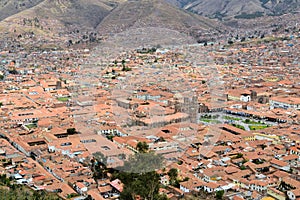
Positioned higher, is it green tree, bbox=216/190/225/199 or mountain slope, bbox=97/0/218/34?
mountain slope, bbox=97/0/218/34

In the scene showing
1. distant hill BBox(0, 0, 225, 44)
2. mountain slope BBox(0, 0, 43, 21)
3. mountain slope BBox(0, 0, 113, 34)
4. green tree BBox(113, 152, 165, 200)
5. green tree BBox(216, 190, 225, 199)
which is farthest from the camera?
mountain slope BBox(0, 0, 43, 21)

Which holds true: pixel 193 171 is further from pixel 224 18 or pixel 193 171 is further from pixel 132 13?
pixel 224 18

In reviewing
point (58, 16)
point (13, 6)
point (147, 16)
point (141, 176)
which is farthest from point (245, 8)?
point (141, 176)

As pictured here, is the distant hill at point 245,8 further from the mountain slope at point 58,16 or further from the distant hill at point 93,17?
the mountain slope at point 58,16

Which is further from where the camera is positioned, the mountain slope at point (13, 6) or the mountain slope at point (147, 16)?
the mountain slope at point (13, 6)

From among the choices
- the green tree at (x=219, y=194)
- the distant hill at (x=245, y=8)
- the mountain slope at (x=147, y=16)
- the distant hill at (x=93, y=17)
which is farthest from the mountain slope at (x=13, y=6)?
the green tree at (x=219, y=194)

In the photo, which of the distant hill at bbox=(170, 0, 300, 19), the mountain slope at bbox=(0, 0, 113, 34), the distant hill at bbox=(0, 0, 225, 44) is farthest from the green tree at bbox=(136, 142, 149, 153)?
the distant hill at bbox=(170, 0, 300, 19)

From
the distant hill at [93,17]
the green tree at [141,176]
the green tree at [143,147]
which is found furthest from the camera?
the distant hill at [93,17]

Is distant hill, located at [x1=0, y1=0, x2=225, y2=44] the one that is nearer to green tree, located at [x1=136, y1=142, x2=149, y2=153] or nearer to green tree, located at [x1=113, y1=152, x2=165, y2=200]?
green tree, located at [x1=113, y1=152, x2=165, y2=200]

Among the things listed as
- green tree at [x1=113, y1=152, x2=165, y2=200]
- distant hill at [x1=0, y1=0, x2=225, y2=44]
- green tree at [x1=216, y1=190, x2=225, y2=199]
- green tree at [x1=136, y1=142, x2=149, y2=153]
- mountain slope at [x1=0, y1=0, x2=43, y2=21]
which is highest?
mountain slope at [x1=0, y1=0, x2=43, y2=21]

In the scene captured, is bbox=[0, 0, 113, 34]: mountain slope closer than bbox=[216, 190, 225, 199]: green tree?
No
